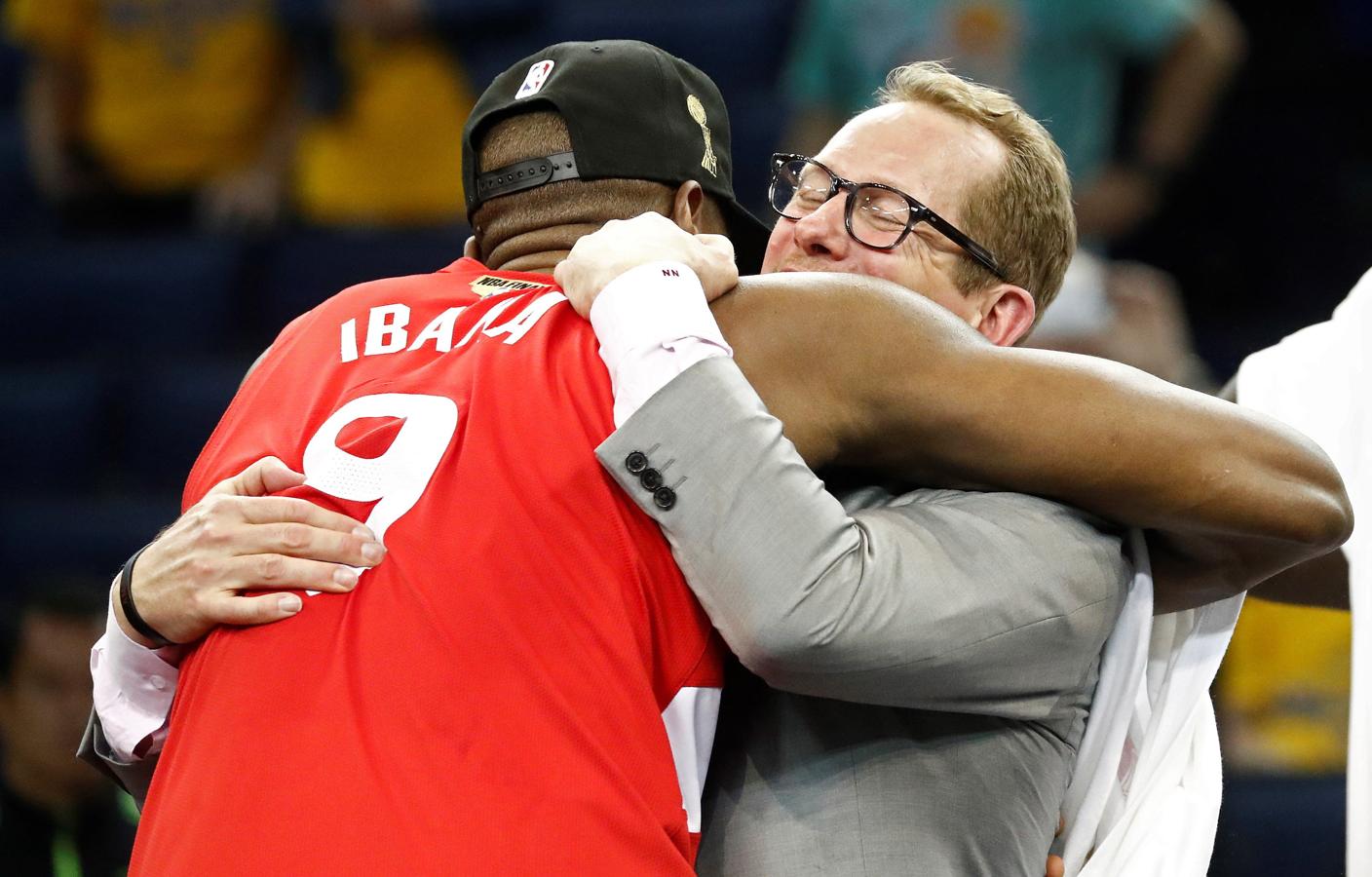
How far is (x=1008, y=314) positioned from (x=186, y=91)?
4.61m

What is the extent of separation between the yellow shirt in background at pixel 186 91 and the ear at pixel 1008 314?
441cm

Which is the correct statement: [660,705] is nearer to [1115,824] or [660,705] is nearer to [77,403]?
[1115,824]

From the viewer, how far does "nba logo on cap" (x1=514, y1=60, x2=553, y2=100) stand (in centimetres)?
205

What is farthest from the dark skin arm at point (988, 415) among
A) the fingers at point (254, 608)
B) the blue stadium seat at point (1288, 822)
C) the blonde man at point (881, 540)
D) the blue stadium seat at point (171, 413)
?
the blue stadium seat at point (171, 413)

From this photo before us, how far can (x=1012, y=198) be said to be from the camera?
2.22 meters

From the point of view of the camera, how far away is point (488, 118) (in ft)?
6.77

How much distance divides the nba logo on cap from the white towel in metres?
0.92

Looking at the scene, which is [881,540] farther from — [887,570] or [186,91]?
[186,91]

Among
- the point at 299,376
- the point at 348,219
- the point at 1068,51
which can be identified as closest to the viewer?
the point at 299,376

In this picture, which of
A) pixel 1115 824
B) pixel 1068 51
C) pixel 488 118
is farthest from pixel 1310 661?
pixel 488 118

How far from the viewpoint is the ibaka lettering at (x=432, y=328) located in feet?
6.02

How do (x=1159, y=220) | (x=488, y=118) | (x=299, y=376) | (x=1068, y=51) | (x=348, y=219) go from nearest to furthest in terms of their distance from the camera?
1. (x=299, y=376)
2. (x=488, y=118)
3. (x=1068, y=51)
4. (x=1159, y=220)
5. (x=348, y=219)

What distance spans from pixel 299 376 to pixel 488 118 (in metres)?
0.41

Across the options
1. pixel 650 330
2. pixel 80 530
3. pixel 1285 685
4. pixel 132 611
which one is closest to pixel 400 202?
pixel 80 530
